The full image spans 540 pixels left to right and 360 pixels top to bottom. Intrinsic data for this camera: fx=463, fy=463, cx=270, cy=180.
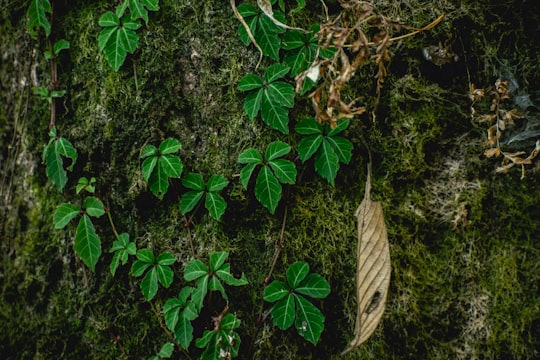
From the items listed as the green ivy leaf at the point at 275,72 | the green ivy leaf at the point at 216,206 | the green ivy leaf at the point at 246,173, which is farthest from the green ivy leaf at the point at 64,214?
the green ivy leaf at the point at 275,72

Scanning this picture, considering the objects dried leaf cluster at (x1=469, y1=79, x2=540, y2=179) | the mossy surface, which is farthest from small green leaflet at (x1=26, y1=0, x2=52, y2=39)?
dried leaf cluster at (x1=469, y1=79, x2=540, y2=179)

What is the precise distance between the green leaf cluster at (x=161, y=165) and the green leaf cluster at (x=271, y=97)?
0.97ft

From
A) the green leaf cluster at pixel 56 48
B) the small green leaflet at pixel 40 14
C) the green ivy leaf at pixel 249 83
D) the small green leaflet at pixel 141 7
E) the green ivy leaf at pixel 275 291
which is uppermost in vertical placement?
the small green leaflet at pixel 40 14

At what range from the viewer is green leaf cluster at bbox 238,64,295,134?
60.9 inches

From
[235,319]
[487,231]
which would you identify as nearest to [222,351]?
[235,319]

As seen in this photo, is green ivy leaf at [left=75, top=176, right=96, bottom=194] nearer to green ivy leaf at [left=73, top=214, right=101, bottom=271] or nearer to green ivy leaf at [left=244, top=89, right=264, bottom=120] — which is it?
green ivy leaf at [left=73, top=214, right=101, bottom=271]

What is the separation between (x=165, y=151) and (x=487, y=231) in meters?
1.14

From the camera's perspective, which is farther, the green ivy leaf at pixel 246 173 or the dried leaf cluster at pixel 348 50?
the green ivy leaf at pixel 246 173

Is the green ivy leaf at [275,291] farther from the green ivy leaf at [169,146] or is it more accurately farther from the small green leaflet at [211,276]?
the green ivy leaf at [169,146]

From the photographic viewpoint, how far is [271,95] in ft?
5.09

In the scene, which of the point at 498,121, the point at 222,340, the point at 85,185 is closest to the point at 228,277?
the point at 222,340

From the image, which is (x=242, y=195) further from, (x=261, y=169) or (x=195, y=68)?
(x=195, y=68)

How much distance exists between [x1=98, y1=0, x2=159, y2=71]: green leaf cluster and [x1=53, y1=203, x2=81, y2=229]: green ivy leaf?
537mm

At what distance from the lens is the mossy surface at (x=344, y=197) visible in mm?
1540
